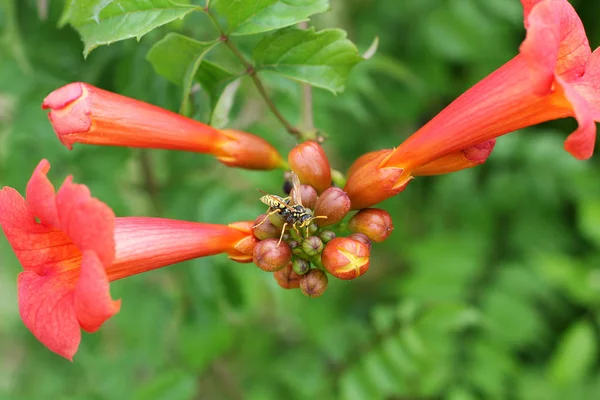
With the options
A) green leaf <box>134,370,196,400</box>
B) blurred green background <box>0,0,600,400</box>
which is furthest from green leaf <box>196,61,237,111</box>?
green leaf <box>134,370,196,400</box>

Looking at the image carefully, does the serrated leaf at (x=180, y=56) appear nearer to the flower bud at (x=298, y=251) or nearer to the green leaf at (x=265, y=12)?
the green leaf at (x=265, y=12)

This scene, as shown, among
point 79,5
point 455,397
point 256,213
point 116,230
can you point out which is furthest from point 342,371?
point 79,5

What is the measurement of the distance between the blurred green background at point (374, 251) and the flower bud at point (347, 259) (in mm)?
931

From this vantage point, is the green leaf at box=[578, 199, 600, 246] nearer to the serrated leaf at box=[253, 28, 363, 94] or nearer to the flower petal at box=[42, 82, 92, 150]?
the serrated leaf at box=[253, 28, 363, 94]

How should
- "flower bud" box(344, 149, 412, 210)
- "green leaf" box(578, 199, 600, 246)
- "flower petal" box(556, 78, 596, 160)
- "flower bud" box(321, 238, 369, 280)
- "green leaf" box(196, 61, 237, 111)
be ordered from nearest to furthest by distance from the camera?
"flower petal" box(556, 78, 596, 160) < "flower bud" box(321, 238, 369, 280) < "flower bud" box(344, 149, 412, 210) < "green leaf" box(196, 61, 237, 111) < "green leaf" box(578, 199, 600, 246)

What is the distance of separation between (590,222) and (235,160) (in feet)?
8.26

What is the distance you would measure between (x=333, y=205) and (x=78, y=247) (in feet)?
2.57

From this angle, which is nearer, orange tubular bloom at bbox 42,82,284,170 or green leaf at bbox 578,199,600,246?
orange tubular bloom at bbox 42,82,284,170

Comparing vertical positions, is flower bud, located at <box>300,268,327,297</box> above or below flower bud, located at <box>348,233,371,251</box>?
below

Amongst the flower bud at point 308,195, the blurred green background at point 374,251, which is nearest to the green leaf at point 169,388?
the blurred green background at point 374,251

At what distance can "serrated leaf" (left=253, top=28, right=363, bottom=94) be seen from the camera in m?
1.98

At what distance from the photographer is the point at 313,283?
6.07ft

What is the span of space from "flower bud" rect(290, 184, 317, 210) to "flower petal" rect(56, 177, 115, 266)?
2.15ft

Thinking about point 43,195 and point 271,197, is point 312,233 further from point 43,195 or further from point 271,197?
point 43,195
